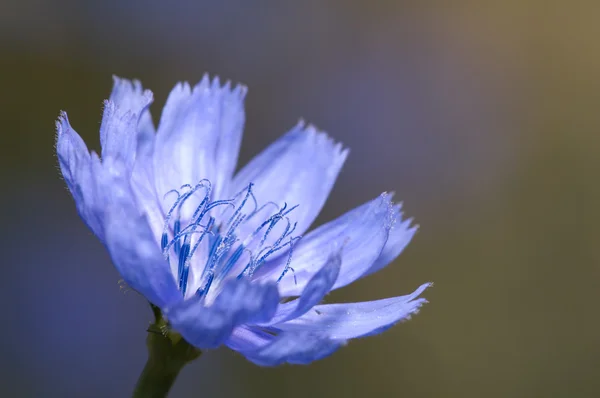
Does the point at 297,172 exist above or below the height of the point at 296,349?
above

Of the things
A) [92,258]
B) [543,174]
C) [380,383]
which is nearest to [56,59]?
[92,258]

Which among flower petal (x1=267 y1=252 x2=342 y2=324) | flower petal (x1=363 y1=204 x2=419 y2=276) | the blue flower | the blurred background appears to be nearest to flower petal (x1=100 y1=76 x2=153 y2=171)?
the blue flower

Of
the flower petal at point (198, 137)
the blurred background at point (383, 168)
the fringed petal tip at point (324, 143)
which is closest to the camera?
the flower petal at point (198, 137)

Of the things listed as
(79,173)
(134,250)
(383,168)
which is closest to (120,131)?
(79,173)

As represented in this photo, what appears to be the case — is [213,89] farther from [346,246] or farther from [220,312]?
[220,312]

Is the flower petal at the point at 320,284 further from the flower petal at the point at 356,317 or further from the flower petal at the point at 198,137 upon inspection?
the flower petal at the point at 198,137

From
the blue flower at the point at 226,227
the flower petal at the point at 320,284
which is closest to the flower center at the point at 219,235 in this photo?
the blue flower at the point at 226,227

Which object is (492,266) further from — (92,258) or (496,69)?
(92,258)
